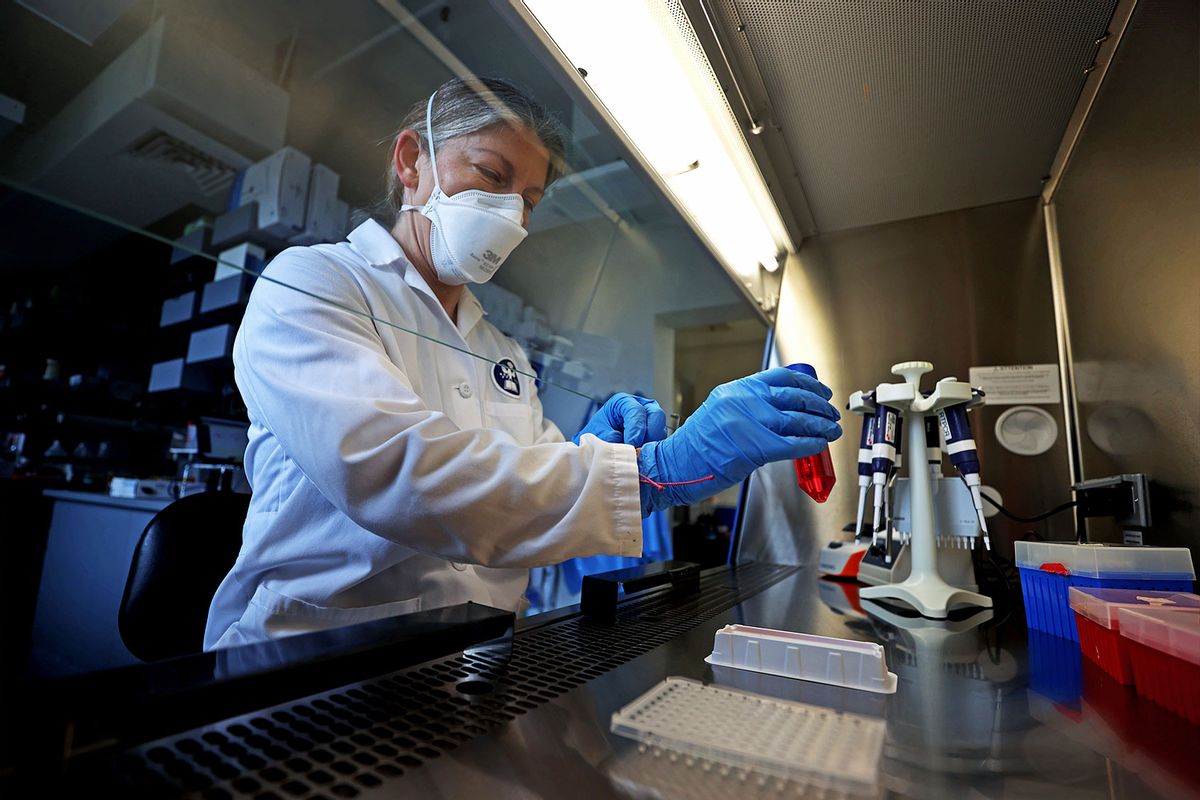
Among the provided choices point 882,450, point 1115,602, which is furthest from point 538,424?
point 1115,602

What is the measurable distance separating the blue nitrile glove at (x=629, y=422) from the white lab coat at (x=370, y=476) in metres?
0.36

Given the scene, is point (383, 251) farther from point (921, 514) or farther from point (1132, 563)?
point (1132, 563)

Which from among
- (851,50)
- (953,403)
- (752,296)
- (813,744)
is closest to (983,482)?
(953,403)

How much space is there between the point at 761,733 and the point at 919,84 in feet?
4.44

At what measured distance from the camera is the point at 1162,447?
124cm

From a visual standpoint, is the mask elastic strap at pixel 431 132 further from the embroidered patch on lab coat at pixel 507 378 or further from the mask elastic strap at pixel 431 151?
the embroidered patch on lab coat at pixel 507 378

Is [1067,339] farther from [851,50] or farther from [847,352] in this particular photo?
[851,50]

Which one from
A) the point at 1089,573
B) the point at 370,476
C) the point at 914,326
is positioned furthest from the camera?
the point at 914,326

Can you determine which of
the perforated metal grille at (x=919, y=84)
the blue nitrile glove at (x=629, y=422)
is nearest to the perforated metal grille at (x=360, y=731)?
the blue nitrile glove at (x=629, y=422)

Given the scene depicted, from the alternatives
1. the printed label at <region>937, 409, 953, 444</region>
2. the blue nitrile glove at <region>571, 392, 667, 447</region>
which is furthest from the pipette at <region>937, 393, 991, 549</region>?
the blue nitrile glove at <region>571, 392, 667, 447</region>

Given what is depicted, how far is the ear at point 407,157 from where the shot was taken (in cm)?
70

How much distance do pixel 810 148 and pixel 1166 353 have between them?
0.94 meters

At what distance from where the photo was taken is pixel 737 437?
0.78 m

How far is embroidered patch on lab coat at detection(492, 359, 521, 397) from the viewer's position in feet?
3.54
